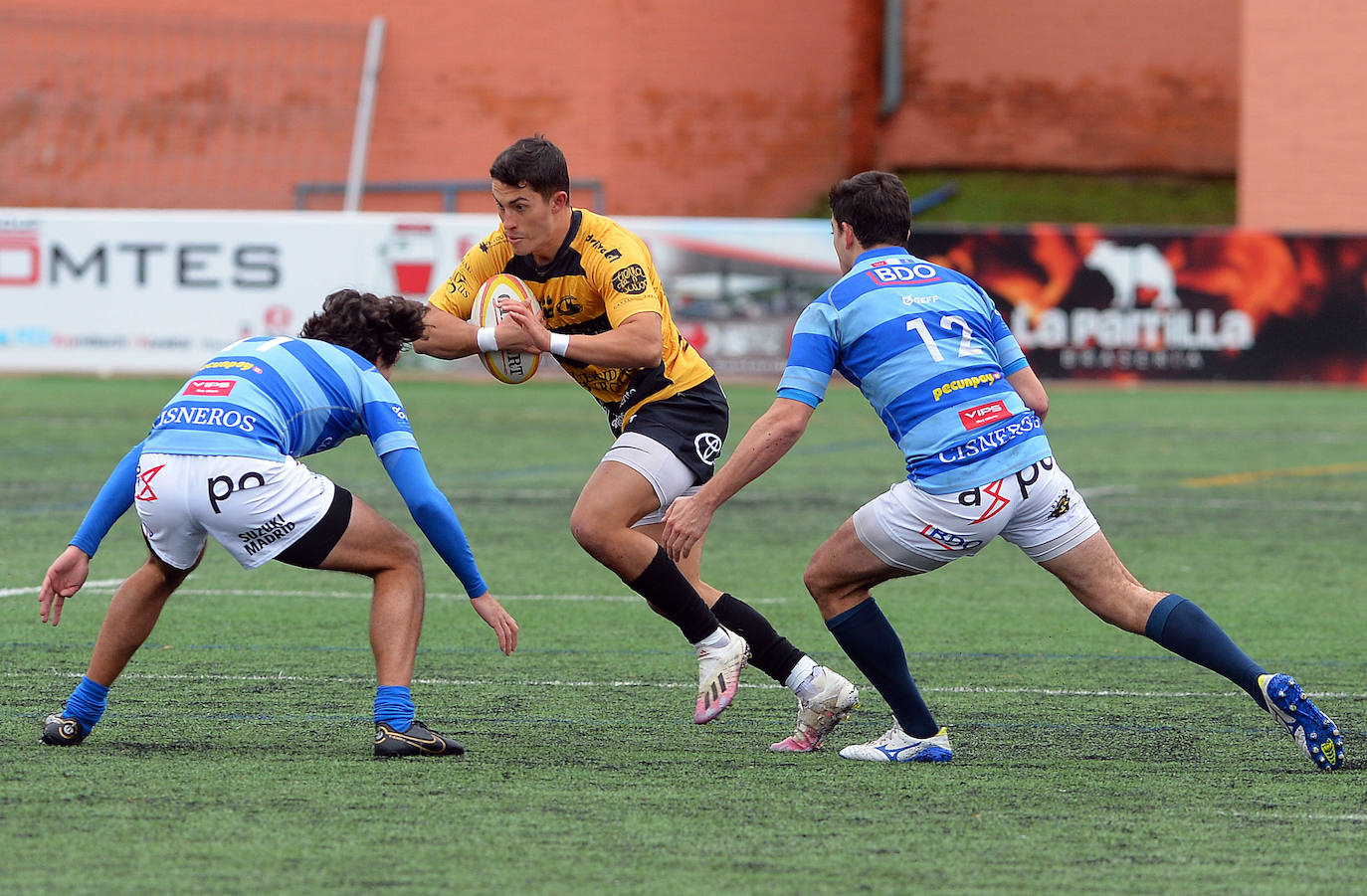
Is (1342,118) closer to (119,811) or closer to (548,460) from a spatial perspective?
(548,460)

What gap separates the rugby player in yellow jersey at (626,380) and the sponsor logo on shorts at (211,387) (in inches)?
43.6

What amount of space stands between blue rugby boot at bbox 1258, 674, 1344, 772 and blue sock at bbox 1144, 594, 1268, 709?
109 millimetres

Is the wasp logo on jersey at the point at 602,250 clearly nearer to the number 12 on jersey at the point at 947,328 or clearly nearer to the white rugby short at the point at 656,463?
the white rugby short at the point at 656,463

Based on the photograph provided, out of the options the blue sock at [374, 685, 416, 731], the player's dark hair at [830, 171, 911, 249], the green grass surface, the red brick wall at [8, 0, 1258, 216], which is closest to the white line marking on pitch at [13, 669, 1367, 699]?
the blue sock at [374, 685, 416, 731]

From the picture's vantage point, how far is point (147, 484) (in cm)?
572

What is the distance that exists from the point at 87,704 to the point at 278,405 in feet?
3.54

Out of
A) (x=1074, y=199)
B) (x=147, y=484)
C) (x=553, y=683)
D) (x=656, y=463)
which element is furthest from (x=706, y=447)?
(x=1074, y=199)

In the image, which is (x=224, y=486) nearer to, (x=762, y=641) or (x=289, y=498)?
(x=289, y=498)

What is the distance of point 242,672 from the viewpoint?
7402 millimetres

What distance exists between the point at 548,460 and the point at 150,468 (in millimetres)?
10750

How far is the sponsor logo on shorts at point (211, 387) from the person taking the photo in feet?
18.9

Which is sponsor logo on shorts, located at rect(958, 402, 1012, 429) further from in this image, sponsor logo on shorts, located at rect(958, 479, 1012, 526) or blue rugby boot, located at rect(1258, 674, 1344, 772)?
blue rugby boot, located at rect(1258, 674, 1344, 772)

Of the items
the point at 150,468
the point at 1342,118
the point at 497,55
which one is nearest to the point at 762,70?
the point at 497,55

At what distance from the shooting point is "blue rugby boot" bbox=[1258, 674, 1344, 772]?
5625 millimetres
